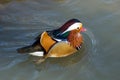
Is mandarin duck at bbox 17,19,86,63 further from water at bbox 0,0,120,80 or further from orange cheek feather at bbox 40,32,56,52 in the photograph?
water at bbox 0,0,120,80

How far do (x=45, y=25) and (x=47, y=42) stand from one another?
1.21 m

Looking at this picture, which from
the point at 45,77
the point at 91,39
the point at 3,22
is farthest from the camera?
the point at 3,22

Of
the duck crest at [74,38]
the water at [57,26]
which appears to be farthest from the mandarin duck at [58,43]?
the water at [57,26]

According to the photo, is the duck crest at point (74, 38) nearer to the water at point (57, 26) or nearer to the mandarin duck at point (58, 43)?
the mandarin duck at point (58, 43)

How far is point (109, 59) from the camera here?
21.9 ft

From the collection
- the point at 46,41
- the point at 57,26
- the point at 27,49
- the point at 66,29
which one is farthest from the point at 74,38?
the point at 57,26

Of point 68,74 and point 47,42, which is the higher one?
point 47,42

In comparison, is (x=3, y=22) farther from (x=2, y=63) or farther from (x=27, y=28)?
(x=2, y=63)

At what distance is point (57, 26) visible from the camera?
7.55m

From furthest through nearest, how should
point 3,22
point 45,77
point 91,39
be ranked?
point 3,22 < point 91,39 < point 45,77

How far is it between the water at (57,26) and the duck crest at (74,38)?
0.22 metres

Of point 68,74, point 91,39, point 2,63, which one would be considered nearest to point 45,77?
point 68,74

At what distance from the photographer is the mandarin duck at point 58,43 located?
253 inches

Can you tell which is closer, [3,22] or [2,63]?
[2,63]
